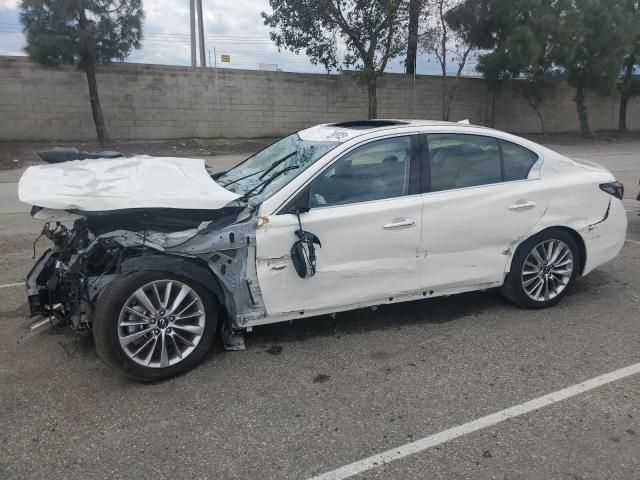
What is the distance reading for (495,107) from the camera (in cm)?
2833

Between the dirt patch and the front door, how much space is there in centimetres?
1487

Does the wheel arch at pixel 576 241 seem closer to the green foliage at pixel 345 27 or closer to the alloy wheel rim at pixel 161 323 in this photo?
the alloy wheel rim at pixel 161 323

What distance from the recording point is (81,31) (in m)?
17.1

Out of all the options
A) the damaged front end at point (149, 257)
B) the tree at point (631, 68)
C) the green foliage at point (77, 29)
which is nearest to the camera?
the damaged front end at point (149, 257)

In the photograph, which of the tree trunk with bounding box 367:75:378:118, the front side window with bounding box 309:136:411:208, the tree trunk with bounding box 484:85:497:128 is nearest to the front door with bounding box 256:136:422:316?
the front side window with bounding box 309:136:411:208

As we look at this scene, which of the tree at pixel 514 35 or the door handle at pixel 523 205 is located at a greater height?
the tree at pixel 514 35

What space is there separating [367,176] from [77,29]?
1644 centimetres

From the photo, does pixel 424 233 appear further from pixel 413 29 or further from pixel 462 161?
pixel 413 29

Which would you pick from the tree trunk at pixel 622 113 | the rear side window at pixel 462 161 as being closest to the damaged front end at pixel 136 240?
the rear side window at pixel 462 161

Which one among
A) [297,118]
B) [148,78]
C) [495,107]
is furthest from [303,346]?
[495,107]

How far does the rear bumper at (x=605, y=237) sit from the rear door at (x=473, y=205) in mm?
596

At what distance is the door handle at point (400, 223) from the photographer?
3967 mm

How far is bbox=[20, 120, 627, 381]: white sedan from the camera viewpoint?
138 inches

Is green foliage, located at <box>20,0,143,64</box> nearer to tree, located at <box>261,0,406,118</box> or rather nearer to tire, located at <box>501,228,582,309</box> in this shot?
tree, located at <box>261,0,406,118</box>
